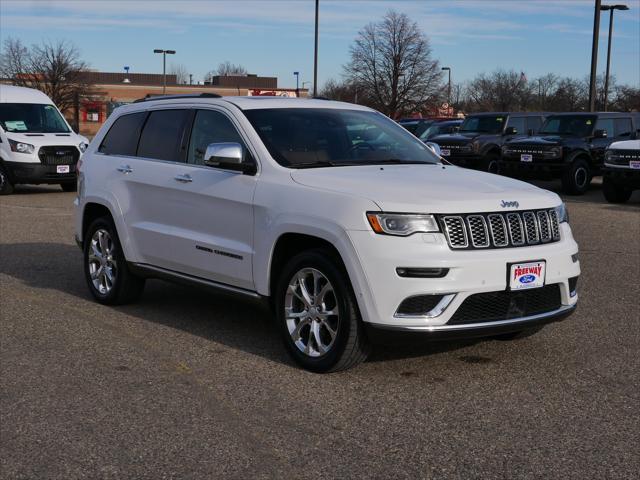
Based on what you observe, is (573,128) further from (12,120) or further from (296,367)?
(296,367)

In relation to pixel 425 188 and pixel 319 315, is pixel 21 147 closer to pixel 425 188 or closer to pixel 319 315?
pixel 319 315

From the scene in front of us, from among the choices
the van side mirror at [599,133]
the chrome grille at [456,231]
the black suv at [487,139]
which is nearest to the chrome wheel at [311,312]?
the chrome grille at [456,231]

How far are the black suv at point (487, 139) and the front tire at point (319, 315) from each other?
1585cm

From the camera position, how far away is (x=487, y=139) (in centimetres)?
2175

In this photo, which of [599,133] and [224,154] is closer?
[224,154]

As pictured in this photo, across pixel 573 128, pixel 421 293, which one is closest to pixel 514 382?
pixel 421 293

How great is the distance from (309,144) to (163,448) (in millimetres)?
2693

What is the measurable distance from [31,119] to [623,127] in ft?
42.3

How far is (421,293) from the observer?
5.13 metres

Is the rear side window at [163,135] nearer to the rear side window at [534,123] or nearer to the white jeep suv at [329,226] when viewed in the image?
the white jeep suv at [329,226]

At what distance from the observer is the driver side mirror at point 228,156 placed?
6012 millimetres

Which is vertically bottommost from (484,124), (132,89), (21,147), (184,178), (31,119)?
(21,147)

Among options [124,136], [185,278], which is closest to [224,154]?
[185,278]

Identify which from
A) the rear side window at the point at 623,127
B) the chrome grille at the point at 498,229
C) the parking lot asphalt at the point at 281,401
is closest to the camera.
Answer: the parking lot asphalt at the point at 281,401
